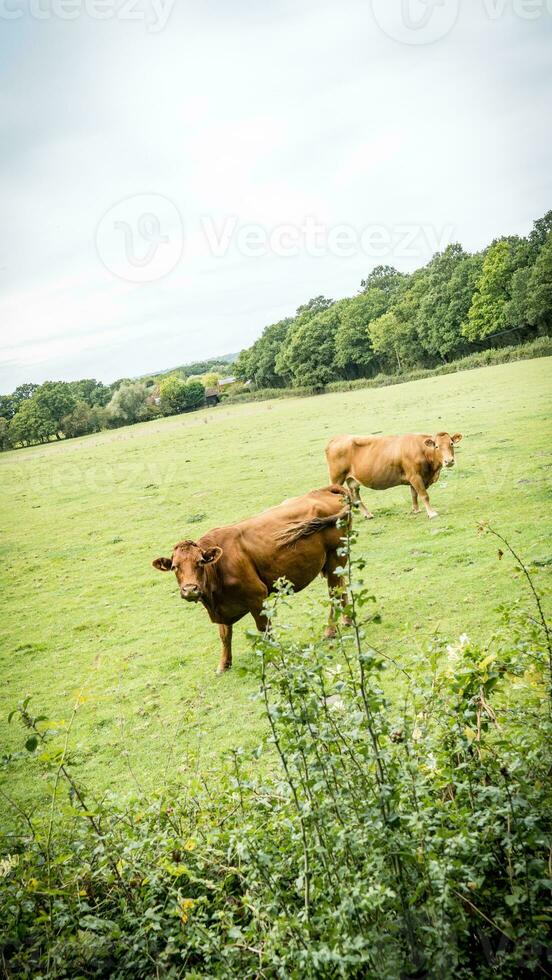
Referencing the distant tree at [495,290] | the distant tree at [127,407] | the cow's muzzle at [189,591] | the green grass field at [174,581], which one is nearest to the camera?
the green grass field at [174,581]

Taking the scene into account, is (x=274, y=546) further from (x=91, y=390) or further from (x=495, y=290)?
(x=91, y=390)

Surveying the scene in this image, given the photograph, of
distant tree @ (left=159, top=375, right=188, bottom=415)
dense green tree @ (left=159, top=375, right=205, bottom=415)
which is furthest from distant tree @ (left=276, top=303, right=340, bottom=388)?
distant tree @ (left=159, top=375, right=188, bottom=415)

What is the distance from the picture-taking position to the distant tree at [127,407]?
74.7m

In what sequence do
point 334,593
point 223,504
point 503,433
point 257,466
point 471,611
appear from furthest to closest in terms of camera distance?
point 257,466
point 503,433
point 223,504
point 471,611
point 334,593

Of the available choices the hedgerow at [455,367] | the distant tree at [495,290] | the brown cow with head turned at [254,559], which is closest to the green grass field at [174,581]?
the brown cow with head turned at [254,559]

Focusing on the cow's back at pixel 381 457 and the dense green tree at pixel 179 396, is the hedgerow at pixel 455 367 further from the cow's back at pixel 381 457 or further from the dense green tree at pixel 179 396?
the cow's back at pixel 381 457

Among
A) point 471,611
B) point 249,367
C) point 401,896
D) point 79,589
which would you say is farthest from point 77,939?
point 249,367

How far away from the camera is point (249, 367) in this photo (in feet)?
356

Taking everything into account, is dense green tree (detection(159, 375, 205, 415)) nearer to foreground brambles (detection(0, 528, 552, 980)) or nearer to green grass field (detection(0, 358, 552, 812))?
green grass field (detection(0, 358, 552, 812))

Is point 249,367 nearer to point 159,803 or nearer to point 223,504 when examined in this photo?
point 223,504

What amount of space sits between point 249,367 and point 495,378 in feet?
252

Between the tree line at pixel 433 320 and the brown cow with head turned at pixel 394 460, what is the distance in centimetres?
4774

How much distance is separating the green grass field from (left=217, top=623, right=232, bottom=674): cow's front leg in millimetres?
160

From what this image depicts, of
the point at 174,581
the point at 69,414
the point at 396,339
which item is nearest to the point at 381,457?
the point at 174,581
